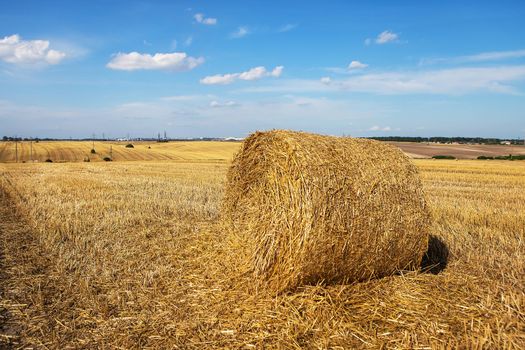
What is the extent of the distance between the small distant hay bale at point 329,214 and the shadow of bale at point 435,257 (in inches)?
15.7

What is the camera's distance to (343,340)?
13.4 feet

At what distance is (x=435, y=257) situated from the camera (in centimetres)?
675

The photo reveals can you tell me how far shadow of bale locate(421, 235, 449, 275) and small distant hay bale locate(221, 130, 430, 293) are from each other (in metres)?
0.40

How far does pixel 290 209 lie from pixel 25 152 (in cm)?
5648

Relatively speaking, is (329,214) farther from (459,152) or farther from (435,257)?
(459,152)

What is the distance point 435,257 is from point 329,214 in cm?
282

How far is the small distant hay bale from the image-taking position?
16.4 feet

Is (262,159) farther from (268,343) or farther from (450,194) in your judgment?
(450,194)

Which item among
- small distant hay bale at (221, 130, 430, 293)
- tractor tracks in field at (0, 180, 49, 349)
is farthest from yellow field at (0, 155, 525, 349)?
small distant hay bale at (221, 130, 430, 293)

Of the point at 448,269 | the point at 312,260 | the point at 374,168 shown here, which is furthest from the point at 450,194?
the point at 312,260

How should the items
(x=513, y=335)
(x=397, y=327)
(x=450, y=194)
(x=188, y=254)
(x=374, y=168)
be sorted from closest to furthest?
(x=513, y=335) → (x=397, y=327) → (x=374, y=168) → (x=188, y=254) → (x=450, y=194)

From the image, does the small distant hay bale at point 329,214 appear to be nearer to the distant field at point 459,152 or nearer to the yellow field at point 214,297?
the yellow field at point 214,297

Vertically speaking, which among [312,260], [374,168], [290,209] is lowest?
[312,260]

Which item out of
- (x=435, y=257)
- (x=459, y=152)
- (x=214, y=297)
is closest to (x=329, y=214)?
(x=214, y=297)
